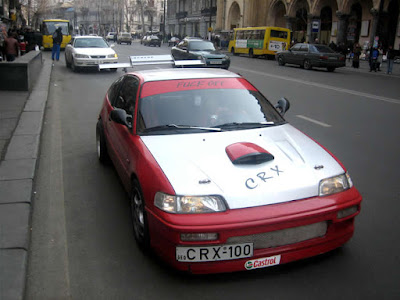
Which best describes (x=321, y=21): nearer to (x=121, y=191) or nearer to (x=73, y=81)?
(x=73, y=81)

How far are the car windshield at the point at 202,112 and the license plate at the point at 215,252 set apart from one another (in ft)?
4.48

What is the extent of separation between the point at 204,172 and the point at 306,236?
0.90 metres

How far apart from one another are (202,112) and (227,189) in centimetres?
144

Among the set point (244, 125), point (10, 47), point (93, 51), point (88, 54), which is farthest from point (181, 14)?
point (244, 125)

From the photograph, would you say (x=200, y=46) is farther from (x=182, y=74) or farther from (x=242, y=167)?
(x=242, y=167)

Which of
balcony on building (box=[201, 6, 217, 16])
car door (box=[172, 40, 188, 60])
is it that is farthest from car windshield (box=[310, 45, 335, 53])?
balcony on building (box=[201, 6, 217, 16])

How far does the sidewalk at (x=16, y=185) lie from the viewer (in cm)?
323

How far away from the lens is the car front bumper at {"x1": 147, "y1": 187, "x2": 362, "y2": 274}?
3016mm

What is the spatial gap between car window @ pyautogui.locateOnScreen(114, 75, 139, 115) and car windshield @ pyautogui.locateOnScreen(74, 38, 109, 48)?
16.6m

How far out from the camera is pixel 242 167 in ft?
11.2

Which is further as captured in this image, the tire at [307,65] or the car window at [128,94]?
the tire at [307,65]

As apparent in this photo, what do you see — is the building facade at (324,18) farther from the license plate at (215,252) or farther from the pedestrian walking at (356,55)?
the license plate at (215,252)

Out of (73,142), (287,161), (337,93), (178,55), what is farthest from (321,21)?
(287,161)

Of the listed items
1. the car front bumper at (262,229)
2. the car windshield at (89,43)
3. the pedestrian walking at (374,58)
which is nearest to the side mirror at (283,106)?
the car front bumper at (262,229)
